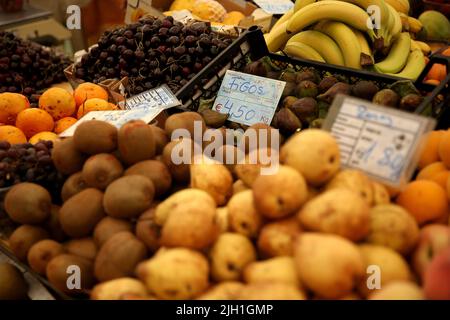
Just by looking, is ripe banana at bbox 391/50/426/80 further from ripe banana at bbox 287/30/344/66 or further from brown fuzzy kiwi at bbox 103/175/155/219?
brown fuzzy kiwi at bbox 103/175/155/219

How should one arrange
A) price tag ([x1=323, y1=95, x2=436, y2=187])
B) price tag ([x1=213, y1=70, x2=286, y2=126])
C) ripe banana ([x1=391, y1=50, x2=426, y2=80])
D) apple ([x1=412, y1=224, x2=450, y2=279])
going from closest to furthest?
apple ([x1=412, y1=224, x2=450, y2=279]) < price tag ([x1=323, y1=95, x2=436, y2=187]) < price tag ([x1=213, y1=70, x2=286, y2=126]) < ripe banana ([x1=391, y1=50, x2=426, y2=80])

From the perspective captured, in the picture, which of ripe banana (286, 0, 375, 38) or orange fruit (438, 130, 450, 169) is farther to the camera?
ripe banana (286, 0, 375, 38)

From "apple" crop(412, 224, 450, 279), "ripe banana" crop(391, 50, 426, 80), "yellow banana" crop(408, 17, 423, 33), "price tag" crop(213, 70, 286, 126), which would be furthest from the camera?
"yellow banana" crop(408, 17, 423, 33)

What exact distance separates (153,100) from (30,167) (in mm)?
600

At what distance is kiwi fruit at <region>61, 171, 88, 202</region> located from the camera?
1.25 metres

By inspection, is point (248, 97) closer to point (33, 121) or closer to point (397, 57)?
point (397, 57)

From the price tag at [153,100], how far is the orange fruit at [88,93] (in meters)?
0.13

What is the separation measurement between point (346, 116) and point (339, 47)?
1.04 meters

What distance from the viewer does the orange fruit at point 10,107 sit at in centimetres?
192

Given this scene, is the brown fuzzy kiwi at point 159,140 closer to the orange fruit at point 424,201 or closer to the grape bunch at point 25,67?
the orange fruit at point 424,201

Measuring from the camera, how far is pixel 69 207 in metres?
1.16

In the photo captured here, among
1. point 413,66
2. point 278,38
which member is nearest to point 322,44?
point 278,38

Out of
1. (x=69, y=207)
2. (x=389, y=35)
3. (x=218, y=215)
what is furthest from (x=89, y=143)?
(x=389, y=35)

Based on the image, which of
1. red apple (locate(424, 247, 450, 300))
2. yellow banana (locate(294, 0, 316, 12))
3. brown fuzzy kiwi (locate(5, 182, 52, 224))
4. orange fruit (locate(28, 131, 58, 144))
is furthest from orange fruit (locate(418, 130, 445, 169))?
orange fruit (locate(28, 131, 58, 144))
